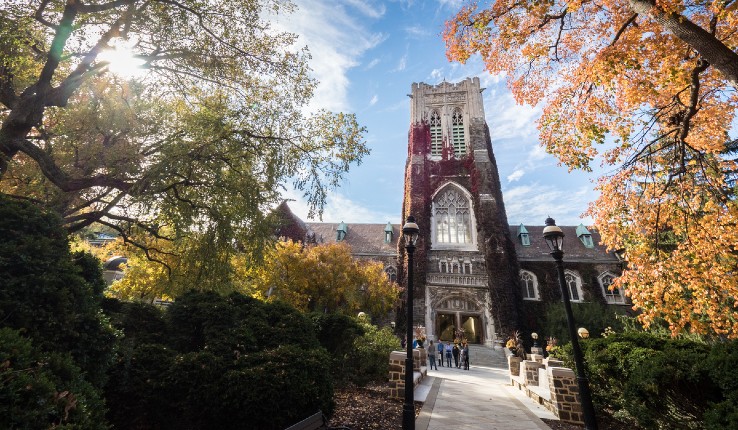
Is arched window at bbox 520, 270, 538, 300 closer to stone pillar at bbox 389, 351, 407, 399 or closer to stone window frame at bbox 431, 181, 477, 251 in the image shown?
stone window frame at bbox 431, 181, 477, 251

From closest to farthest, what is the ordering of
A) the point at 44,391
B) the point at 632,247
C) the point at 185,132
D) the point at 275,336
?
the point at 44,391
the point at 275,336
the point at 632,247
the point at 185,132

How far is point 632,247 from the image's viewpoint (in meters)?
7.63

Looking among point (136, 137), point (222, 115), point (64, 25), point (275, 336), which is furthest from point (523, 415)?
point (136, 137)

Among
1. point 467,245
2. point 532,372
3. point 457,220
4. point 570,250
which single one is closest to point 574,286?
point 570,250

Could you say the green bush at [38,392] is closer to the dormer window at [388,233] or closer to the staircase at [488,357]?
the staircase at [488,357]

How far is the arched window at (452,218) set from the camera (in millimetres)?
26531

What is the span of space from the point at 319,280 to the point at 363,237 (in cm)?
1483

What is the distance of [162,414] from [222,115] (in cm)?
708

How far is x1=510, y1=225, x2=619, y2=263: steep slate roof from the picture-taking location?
84.8ft

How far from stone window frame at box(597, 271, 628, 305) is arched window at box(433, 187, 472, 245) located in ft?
35.5

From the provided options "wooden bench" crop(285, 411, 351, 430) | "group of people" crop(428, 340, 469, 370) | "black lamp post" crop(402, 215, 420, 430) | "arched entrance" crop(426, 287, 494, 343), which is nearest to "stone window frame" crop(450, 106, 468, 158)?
"arched entrance" crop(426, 287, 494, 343)

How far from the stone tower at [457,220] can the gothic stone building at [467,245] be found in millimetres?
77

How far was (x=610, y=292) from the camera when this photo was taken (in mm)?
24234

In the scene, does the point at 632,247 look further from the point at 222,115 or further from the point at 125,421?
the point at 222,115
